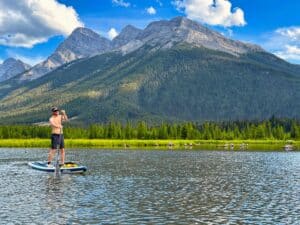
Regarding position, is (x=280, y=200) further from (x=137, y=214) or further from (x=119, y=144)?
(x=119, y=144)

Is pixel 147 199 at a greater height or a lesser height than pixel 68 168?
lesser

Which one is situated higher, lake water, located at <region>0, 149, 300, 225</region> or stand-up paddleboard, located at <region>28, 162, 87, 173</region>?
stand-up paddleboard, located at <region>28, 162, 87, 173</region>

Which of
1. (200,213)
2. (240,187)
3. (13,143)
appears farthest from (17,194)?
(13,143)

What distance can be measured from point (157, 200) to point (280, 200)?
1178cm

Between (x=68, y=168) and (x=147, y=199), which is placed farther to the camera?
(x=68, y=168)

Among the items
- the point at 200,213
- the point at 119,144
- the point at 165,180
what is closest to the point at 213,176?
the point at 165,180

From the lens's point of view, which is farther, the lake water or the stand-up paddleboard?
the stand-up paddleboard

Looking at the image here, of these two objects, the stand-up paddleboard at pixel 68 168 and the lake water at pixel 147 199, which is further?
the stand-up paddleboard at pixel 68 168

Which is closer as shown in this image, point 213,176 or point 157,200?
point 157,200

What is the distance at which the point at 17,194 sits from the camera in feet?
151

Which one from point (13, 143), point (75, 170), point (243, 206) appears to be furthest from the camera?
point (13, 143)

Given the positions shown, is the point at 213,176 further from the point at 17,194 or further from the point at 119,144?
the point at 119,144

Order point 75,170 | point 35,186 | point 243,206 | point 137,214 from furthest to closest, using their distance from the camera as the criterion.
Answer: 1. point 75,170
2. point 35,186
3. point 243,206
4. point 137,214

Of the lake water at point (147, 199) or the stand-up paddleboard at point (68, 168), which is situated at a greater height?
the stand-up paddleboard at point (68, 168)
